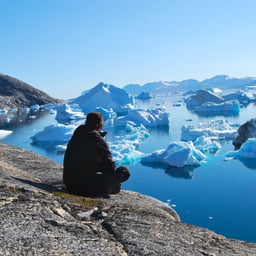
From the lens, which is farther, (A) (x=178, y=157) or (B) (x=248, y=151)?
(B) (x=248, y=151)


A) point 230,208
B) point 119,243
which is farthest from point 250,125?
point 119,243

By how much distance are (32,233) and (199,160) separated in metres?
12.6

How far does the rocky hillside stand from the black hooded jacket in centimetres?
4926

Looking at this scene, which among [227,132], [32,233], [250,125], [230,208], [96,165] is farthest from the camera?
[227,132]

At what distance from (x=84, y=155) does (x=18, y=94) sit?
5390 cm

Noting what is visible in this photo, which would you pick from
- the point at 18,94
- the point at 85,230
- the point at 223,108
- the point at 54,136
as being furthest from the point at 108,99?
the point at 85,230

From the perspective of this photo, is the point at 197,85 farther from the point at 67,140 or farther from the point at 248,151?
the point at 248,151

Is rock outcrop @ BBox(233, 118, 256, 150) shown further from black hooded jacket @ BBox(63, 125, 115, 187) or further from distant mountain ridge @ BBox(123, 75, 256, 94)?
distant mountain ridge @ BBox(123, 75, 256, 94)

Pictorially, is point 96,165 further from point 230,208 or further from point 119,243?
point 230,208

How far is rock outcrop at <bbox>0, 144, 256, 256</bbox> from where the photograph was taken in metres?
2.00

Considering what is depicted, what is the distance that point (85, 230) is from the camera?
2.25 metres

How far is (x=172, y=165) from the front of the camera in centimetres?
1370

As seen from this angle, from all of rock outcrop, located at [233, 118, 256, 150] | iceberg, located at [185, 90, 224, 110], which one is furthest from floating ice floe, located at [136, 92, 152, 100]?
rock outcrop, located at [233, 118, 256, 150]

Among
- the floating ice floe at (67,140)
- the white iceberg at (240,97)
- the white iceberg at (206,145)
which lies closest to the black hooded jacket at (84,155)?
the floating ice floe at (67,140)
